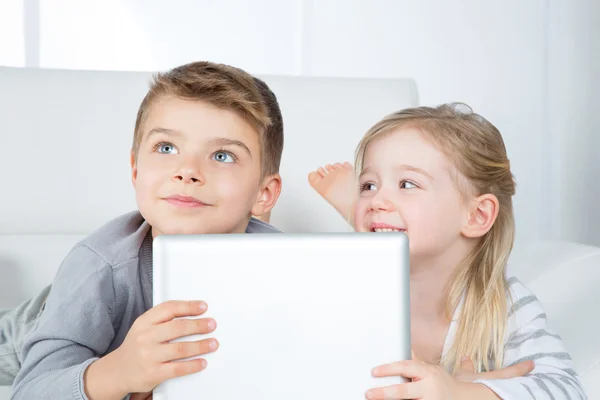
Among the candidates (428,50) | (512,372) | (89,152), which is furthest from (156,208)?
(428,50)

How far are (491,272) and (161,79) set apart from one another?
65cm

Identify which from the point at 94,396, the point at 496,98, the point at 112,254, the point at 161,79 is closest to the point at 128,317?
the point at 112,254

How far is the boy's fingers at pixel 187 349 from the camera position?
784 mm

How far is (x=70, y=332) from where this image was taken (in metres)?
1.09

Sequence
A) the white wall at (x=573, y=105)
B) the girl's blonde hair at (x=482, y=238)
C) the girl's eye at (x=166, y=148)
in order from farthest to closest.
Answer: the white wall at (x=573, y=105) < the girl's blonde hair at (x=482, y=238) < the girl's eye at (x=166, y=148)

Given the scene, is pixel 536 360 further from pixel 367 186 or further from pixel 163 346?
pixel 163 346

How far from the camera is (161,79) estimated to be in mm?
1242

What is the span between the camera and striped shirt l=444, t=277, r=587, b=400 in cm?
107

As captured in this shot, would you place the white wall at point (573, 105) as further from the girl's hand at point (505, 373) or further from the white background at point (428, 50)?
the girl's hand at point (505, 373)

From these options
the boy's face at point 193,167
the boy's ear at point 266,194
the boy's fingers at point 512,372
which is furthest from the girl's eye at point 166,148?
the boy's fingers at point 512,372

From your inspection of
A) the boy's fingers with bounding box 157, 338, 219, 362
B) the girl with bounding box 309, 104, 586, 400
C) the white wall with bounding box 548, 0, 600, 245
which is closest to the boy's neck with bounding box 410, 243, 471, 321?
the girl with bounding box 309, 104, 586, 400

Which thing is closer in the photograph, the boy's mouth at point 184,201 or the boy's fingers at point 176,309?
the boy's fingers at point 176,309

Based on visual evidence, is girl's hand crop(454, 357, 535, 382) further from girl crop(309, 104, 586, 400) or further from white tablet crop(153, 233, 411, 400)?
white tablet crop(153, 233, 411, 400)

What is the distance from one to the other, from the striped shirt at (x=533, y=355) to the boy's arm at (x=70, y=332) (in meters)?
0.57
